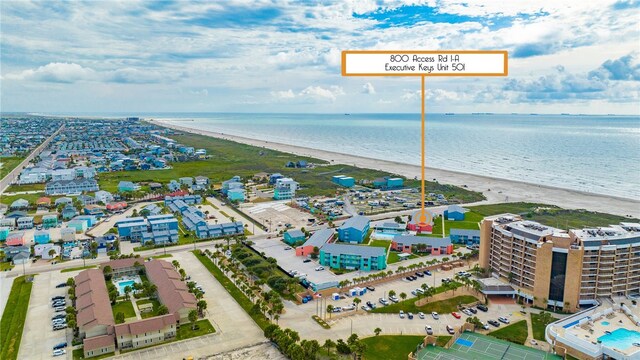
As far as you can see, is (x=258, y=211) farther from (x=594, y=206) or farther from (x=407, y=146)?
(x=407, y=146)

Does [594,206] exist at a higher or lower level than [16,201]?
lower

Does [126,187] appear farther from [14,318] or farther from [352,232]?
[14,318]

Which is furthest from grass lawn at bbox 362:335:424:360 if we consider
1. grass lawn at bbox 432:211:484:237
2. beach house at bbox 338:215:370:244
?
grass lawn at bbox 432:211:484:237

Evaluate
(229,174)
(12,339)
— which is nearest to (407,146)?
(229,174)

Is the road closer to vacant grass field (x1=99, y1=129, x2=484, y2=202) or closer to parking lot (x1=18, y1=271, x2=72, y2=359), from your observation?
vacant grass field (x1=99, y1=129, x2=484, y2=202)

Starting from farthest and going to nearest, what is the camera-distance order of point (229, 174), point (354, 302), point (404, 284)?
1. point (229, 174)
2. point (404, 284)
3. point (354, 302)

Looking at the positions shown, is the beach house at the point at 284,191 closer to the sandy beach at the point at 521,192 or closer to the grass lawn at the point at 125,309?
the sandy beach at the point at 521,192
